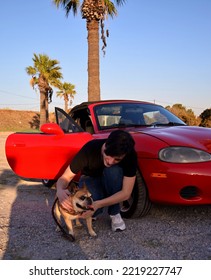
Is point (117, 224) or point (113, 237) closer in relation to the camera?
point (113, 237)

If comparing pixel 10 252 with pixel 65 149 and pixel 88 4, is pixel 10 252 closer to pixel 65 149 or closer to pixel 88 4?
pixel 65 149

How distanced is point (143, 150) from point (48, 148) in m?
1.18

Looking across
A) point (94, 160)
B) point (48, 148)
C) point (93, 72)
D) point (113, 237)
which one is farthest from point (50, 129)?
point (93, 72)

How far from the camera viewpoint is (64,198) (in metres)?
2.68

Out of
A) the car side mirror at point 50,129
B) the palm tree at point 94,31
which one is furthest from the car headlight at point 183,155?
the palm tree at point 94,31

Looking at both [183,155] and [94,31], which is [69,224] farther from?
[94,31]

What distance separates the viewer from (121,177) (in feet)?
9.25

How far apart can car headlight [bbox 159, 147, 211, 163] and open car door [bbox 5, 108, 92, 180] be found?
99cm

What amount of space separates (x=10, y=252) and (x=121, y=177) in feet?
3.62

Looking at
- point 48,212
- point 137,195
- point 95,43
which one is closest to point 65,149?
point 48,212

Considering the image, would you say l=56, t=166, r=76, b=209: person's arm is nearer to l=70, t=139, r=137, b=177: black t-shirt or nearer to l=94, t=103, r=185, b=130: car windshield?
l=70, t=139, r=137, b=177: black t-shirt

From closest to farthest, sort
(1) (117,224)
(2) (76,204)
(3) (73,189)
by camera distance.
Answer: (2) (76,204) → (3) (73,189) → (1) (117,224)

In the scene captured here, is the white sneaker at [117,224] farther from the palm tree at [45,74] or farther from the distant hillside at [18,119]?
the distant hillside at [18,119]

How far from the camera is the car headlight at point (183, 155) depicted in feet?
9.57
